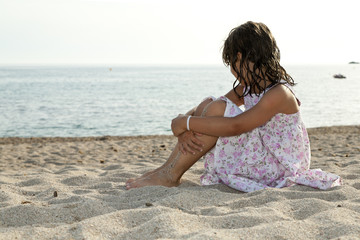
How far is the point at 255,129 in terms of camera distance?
362 centimetres

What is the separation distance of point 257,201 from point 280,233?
2.41ft

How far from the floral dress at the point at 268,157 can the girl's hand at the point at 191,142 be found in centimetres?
16

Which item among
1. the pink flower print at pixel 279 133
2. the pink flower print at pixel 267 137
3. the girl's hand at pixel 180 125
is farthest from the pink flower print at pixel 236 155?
the girl's hand at pixel 180 125

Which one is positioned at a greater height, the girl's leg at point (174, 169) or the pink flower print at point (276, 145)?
the pink flower print at point (276, 145)

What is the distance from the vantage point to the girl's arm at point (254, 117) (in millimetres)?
3410

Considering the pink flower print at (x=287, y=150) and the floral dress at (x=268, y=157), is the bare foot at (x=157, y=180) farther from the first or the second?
the pink flower print at (x=287, y=150)

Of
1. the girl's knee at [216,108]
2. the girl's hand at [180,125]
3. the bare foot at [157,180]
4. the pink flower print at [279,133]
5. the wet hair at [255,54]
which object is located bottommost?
the bare foot at [157,180]

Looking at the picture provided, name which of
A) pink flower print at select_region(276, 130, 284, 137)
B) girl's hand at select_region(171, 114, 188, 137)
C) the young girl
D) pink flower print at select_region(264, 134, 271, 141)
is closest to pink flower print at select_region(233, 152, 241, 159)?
the young girl

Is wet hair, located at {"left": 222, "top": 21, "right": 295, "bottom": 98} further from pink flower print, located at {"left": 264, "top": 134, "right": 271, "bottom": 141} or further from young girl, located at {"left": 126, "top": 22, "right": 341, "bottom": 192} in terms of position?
pink flower print, located at {"left": 264, "top": 134, "right": 271, "bottom": 141}

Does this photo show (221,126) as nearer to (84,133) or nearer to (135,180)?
(135,180)

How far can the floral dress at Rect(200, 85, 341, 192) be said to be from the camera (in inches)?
141

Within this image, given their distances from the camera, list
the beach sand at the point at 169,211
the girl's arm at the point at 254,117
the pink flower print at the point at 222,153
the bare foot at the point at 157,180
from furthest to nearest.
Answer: the bare foot at the point at 157,180 < the pink flower print at the point at 222,153 < the girl's arm at the point at 254,117 < the beach sand at the point at 169,211

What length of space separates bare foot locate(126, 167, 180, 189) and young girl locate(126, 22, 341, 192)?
0.16 feet

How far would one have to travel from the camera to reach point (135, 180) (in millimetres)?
3938
